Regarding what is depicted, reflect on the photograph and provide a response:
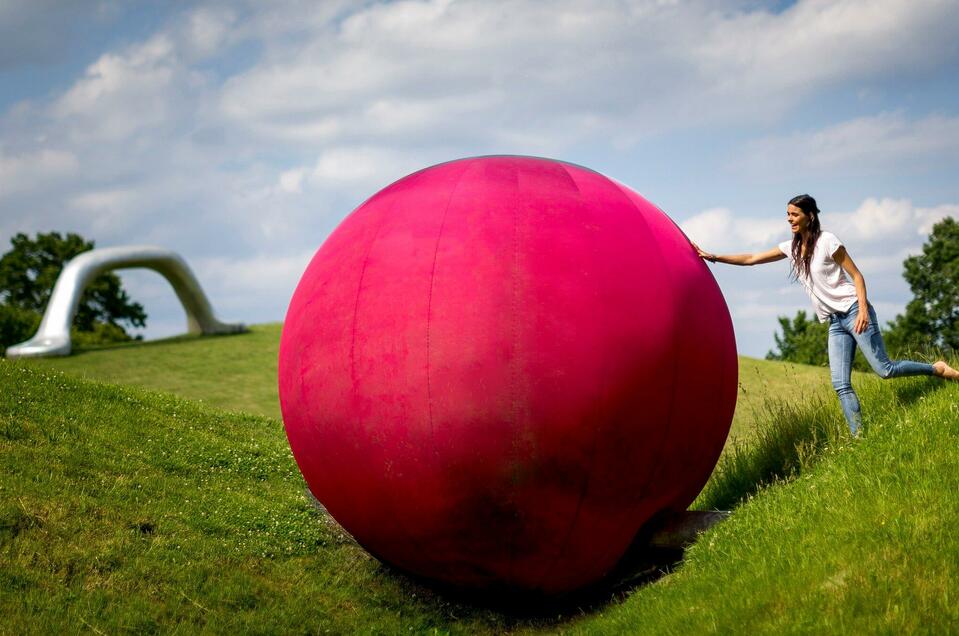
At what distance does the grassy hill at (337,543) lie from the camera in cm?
593

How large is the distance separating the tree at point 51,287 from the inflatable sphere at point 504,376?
41.3 metres

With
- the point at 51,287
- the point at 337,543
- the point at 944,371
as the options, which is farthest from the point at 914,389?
the point at 51,287

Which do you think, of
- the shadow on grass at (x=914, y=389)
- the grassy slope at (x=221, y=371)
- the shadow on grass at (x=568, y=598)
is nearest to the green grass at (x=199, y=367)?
the grassy slope at (x=221, y=371)

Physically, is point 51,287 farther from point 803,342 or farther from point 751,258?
point 751,258

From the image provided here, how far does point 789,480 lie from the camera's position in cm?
839

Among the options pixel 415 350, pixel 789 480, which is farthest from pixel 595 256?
pixel 789 480

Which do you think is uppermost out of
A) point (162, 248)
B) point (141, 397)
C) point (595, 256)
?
point (162, 248)

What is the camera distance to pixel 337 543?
29.4 feet

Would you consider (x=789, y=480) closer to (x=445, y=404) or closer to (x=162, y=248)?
(x=445, y=404)

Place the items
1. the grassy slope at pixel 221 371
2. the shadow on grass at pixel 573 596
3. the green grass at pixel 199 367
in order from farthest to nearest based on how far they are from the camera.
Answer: the green grass at pixel 199 367, the grassy slope at pixel 221 371, the shadow on grass at pixel 573 596

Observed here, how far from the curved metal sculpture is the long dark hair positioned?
2370 cm

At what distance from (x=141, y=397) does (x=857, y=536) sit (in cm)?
949

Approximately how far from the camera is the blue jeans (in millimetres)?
7855

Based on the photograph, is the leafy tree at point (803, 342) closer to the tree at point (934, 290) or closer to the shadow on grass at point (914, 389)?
the tree at point (934, 290)
